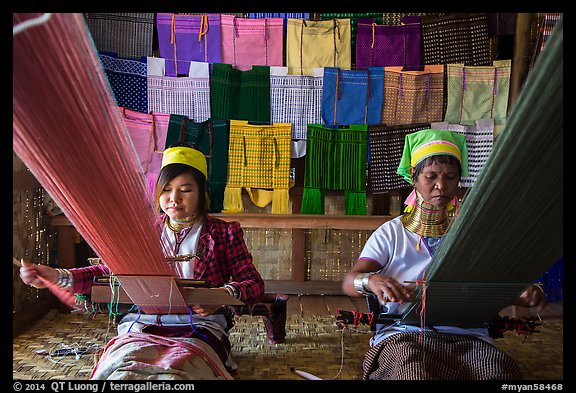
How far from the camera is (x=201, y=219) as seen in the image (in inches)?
Answer: 93.0

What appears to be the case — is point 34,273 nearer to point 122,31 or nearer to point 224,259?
point 224,259

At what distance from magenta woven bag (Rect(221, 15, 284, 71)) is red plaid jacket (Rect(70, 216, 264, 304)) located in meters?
2.02

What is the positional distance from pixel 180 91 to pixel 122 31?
0.56 m

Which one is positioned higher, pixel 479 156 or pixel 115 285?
pixel 479 156

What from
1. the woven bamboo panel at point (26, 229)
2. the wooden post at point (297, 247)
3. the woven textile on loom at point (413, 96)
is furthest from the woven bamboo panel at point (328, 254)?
the woven bamboo panel at point (26, 229)

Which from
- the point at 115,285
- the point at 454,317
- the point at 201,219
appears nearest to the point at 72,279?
the point at 115,285

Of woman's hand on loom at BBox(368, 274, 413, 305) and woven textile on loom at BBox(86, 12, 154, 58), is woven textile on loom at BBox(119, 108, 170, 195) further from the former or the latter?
woman's hand on loom at BBox(368, 274, 413, 305)

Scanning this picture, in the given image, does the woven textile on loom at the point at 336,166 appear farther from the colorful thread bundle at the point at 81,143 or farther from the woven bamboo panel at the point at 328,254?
the colorful thread bundle at the point at 81,143

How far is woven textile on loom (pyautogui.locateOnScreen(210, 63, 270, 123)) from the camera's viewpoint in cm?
408

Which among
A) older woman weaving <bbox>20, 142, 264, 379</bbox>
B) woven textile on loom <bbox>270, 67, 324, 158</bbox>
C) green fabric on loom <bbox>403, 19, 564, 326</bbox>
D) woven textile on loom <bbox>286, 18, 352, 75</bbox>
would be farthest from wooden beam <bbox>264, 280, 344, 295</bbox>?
green fabric on loom <bbox>403, 19, 564, 326</bbox>

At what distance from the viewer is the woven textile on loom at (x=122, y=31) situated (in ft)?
13.3

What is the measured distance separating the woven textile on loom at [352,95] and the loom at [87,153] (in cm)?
244

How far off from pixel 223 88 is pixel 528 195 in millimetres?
2822

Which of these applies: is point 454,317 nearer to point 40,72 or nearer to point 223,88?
point 40,72
